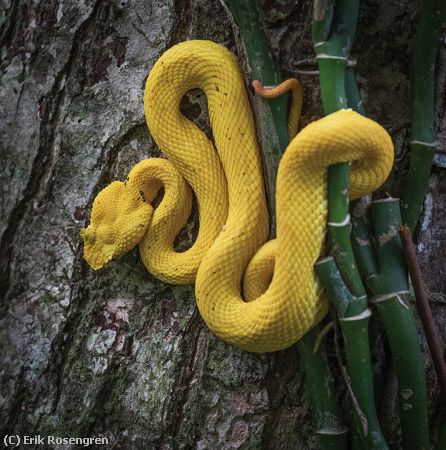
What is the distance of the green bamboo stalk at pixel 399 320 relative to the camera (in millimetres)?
1144

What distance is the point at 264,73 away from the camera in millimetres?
1208

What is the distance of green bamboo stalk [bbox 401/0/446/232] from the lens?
111cm

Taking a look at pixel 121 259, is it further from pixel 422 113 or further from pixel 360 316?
pixel 422 113

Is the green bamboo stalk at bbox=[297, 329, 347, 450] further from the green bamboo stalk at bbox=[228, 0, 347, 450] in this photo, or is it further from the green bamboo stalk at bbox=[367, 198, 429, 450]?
the green bamboo stalk at bbox=[367, 198, 429, 450]

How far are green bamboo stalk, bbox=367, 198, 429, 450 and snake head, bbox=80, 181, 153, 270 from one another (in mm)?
625

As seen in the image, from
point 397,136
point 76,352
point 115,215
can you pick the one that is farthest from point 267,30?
point 76,352

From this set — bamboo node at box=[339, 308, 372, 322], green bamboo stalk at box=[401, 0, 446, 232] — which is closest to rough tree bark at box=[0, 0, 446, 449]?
green bamboo stalk at box=[401, 0, 446, 232]

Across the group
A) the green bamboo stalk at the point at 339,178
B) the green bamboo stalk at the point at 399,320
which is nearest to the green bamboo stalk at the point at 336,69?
the green bamboo stalk at the point at 339,178

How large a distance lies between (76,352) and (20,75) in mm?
878

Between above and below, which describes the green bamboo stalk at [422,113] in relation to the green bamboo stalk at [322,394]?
above

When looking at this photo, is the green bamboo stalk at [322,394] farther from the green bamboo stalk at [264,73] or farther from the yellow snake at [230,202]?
the green bamboo stalk at [264,73]

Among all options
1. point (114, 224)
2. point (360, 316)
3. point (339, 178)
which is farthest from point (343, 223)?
point (114, 224)

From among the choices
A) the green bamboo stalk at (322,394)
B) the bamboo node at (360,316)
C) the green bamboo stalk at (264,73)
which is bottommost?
the green bamboo stalk at (322,394)

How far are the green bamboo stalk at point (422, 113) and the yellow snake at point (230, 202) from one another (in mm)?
145
